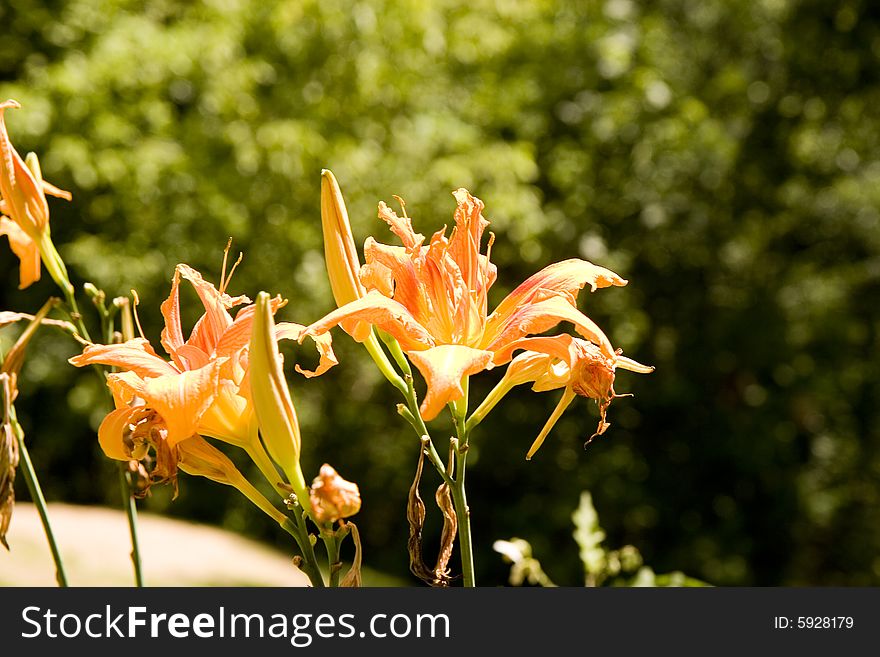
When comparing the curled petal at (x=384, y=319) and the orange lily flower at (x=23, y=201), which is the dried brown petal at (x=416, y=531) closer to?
the curled petal at (x=384, y=319)

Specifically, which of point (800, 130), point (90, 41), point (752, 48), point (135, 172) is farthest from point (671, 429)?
point (90, 41)

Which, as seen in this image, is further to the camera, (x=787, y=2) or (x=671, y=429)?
(x=671, y=429)

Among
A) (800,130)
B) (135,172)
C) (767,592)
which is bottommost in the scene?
(767,592)

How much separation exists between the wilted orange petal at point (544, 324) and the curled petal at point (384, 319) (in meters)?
0.05

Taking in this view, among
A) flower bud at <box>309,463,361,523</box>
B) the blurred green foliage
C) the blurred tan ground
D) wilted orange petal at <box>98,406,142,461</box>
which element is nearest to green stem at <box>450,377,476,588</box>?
flower bud at <box>309,463,361,523</box>

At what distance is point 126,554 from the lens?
384 cm

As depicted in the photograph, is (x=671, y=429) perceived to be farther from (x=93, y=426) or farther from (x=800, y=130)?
(x=93, y=426)

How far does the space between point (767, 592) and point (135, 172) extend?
13.2ft

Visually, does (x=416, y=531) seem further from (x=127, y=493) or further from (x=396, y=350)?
(x=127, y=493)

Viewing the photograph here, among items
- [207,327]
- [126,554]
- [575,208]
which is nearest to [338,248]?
[207,327]

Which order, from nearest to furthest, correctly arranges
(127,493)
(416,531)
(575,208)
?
(416,531), (127,493), (575,208)

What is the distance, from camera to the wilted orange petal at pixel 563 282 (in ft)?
2.30

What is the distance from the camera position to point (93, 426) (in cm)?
491

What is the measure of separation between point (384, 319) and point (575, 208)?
4391mm
